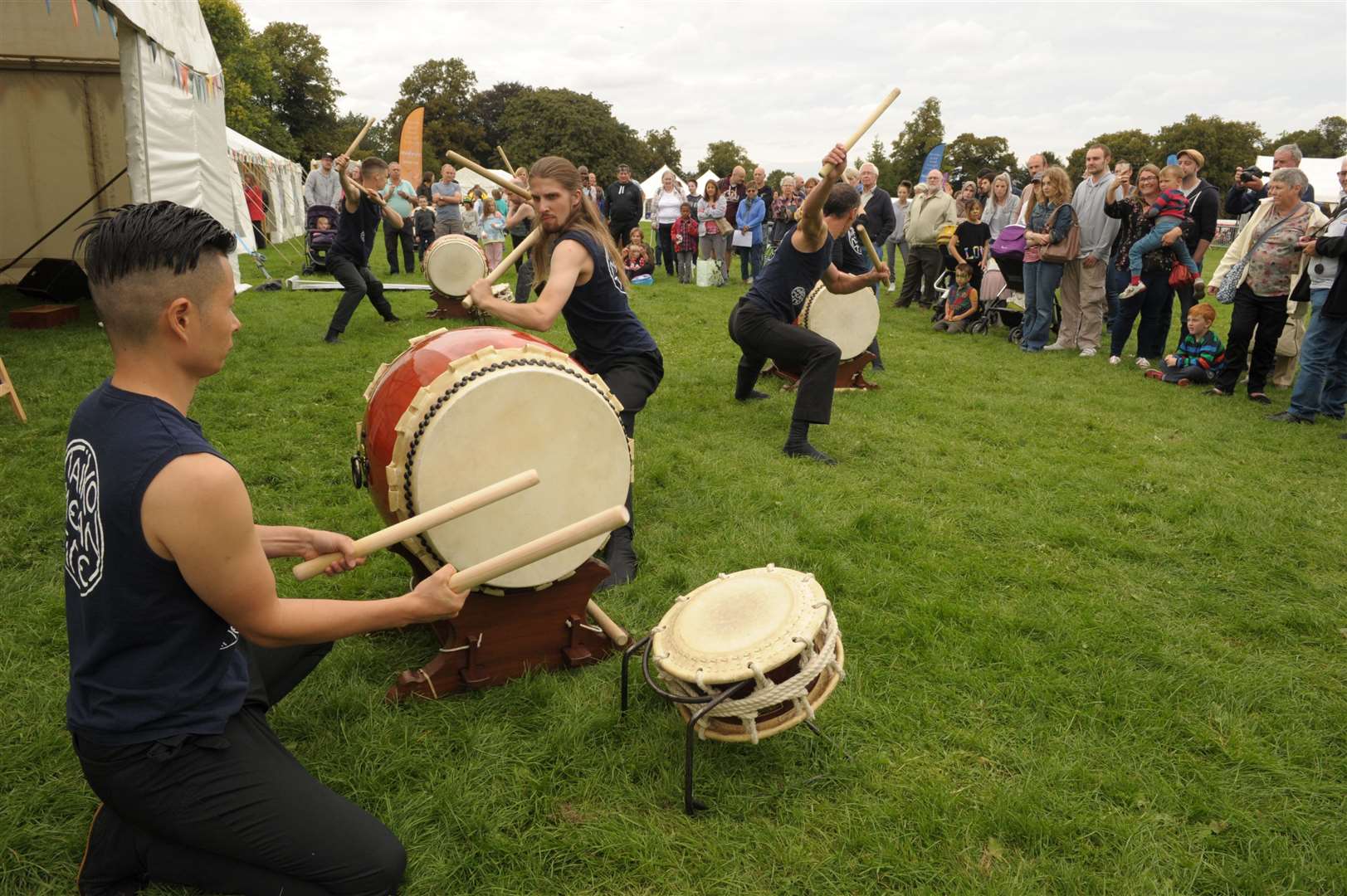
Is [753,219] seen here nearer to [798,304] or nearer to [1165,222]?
[1165,222]

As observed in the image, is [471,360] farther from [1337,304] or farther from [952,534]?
[1337,304]

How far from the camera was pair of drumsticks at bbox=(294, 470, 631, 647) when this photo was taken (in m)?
2.12

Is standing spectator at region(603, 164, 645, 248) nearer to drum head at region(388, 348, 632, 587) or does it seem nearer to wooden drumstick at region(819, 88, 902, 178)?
wooden drumstick at region(819, 88, 902, 178)

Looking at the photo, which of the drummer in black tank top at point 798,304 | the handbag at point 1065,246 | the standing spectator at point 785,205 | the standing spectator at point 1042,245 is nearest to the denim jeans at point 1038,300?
the standing spectator at point 1042,245

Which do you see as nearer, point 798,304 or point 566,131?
point 798,304

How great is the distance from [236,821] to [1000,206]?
1172 cm

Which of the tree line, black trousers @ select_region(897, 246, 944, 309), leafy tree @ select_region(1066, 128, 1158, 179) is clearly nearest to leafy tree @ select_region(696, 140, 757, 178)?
the tree line

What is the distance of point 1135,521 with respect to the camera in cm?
470

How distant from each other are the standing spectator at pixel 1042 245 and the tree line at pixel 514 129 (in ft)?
52.8

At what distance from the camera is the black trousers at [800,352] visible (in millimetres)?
5582

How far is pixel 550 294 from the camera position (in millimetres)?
3756

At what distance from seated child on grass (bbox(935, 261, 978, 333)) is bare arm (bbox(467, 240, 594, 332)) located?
25.4 feet

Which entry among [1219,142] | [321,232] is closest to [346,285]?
[321,232]

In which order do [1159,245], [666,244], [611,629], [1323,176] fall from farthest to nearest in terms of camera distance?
[1323,176] < [666,244] < [1159,245] < [611,629]
